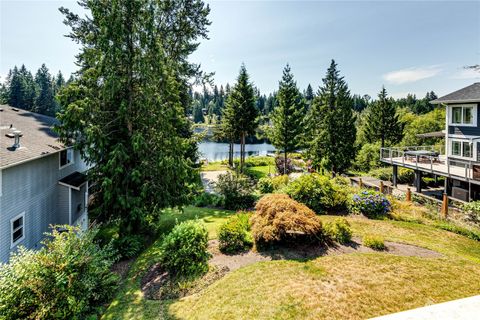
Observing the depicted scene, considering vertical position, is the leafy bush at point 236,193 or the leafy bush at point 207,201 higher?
the leafy bush at point 236,193

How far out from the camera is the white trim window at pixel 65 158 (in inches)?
545

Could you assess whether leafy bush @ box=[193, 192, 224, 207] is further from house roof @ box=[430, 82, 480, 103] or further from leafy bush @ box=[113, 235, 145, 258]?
house roof @ box=[430, 82, 480, 103]

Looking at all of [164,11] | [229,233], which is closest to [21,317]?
[229,233]

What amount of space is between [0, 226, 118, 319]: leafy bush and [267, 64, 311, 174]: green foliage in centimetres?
1993

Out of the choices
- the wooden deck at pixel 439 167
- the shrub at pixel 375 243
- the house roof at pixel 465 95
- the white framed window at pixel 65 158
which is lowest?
the shrub at pixel 375 243

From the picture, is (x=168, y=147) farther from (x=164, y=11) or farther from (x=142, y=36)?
(x=164, y=11)

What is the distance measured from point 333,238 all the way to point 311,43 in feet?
44.5

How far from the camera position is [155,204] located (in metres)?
10.3

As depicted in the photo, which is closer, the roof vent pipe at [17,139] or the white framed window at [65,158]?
the roof vent pipe at [17,139]

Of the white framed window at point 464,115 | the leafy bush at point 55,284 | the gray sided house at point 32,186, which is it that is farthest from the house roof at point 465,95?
the gray sided house at point 32,186

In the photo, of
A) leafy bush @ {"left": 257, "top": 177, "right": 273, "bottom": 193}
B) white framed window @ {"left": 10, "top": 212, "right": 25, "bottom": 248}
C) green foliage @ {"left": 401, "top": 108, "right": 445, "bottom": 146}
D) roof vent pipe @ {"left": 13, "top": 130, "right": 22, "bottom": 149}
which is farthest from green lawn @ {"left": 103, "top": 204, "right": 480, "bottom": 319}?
green foliage @ {"left": 401, "top": 108, "right": 445, "bottom": 146}

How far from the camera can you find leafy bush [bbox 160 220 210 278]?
7037mm

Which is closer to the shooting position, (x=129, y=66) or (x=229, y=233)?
(x=229, y=233)

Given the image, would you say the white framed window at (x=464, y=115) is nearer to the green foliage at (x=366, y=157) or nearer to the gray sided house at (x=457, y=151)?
the gray sided house at (x=457, y=151)
